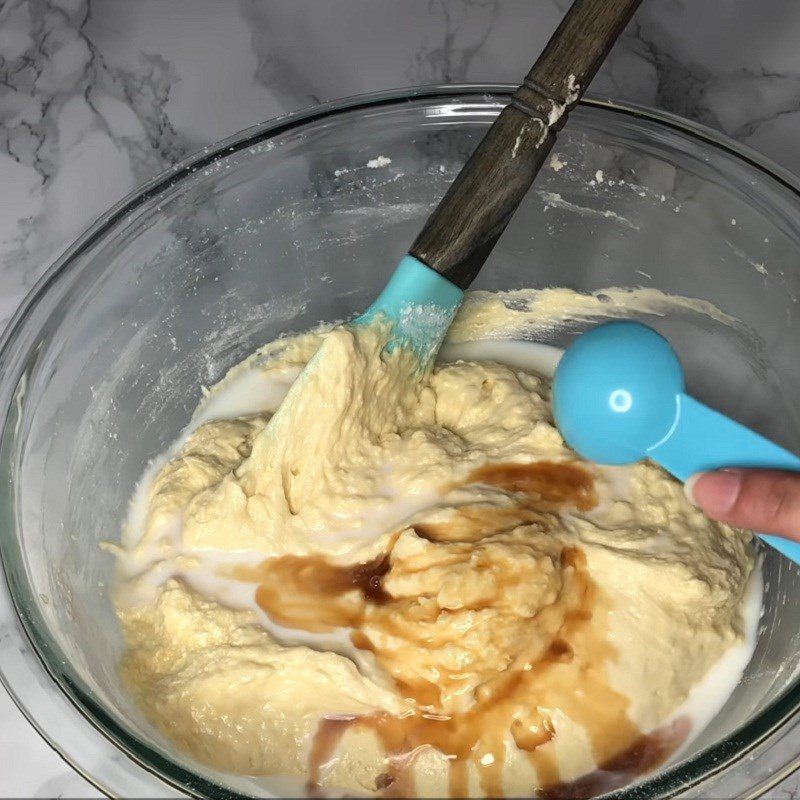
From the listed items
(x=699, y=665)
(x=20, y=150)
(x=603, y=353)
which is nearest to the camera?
(x=603, y=353)

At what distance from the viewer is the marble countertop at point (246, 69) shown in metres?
2.29

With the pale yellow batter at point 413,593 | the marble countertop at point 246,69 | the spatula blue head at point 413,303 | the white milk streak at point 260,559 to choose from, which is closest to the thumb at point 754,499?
the pale yellow batter at point 413,593

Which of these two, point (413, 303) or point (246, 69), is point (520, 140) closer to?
point (413, 303)

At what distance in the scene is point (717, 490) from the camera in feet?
4.26

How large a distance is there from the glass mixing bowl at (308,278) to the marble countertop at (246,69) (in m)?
0.54

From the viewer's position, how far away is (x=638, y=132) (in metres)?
1.75

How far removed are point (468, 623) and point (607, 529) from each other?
282mm

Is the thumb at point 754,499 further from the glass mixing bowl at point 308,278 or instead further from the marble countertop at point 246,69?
the marble countertop at point 246,69

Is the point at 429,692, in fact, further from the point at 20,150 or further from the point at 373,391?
the point at 20,150

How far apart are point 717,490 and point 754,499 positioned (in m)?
0.05

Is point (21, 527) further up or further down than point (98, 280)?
further down

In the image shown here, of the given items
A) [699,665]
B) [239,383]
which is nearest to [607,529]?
[699,665]

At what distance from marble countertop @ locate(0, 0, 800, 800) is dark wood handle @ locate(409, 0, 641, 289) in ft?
2.32

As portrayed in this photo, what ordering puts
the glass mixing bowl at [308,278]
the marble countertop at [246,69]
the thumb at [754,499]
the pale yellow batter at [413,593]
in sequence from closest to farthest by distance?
the thumb at [754,499]
the pale yellow batter at [413,593]
the glass mixing bowl at [308,278]
the marble countertop at [246,69]
